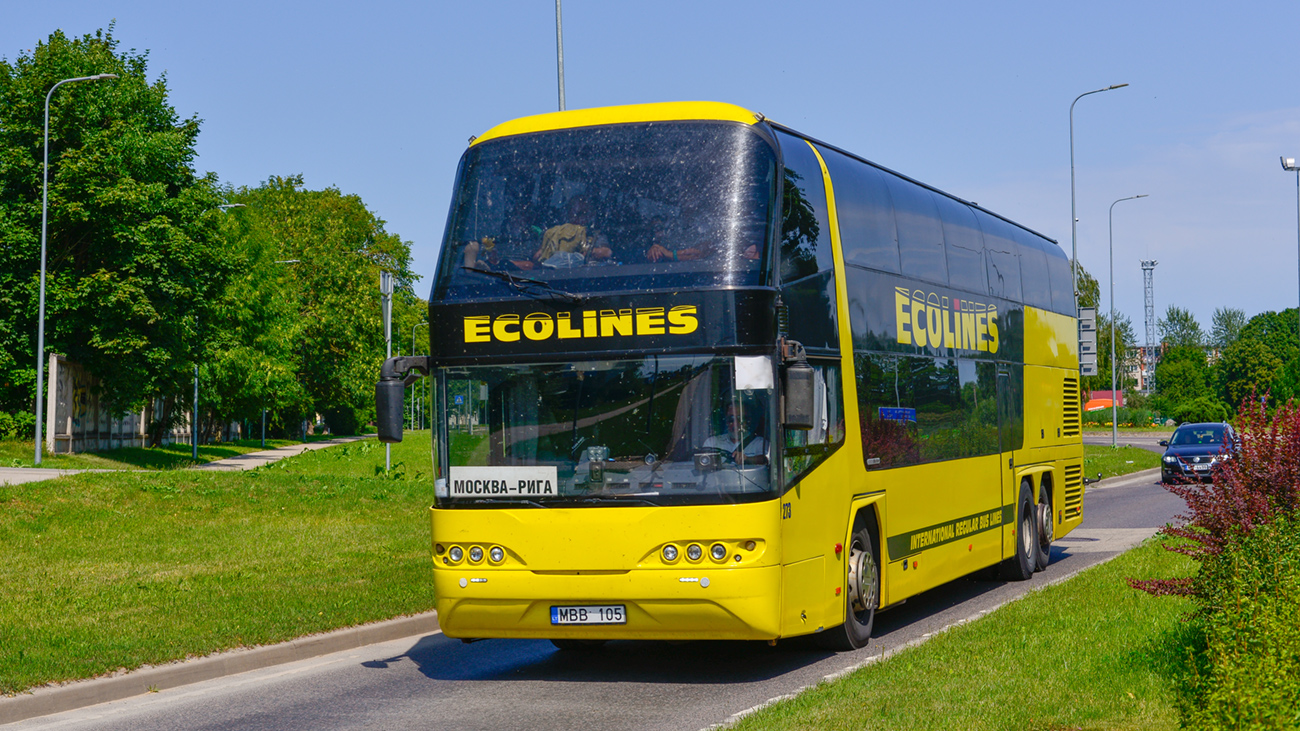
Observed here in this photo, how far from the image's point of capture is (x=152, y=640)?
1053 cm

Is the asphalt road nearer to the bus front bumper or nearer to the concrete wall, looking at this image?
the bus front bumper

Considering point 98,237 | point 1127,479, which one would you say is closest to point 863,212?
point 1127,479

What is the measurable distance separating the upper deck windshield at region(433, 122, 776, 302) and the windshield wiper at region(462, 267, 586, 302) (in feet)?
0.06

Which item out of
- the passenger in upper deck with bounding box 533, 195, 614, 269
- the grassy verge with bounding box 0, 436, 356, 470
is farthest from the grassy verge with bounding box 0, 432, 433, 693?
the grassy verge with bounding box 0, 436, 356, 470

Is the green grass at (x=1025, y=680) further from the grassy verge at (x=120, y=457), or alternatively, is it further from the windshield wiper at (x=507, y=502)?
the grassy verge at (x=120, y=457)

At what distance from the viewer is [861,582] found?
10.7 m

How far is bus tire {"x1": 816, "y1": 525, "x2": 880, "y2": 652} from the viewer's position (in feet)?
34.3

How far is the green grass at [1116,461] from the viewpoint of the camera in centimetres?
3928

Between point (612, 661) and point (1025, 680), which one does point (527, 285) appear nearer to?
point (612, 661)

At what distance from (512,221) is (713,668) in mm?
3701

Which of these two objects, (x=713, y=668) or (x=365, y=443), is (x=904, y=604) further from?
(x=365, y=443)

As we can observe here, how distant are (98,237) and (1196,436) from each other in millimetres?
34153

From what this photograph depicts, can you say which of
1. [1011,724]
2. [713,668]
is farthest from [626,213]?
[1011,724]

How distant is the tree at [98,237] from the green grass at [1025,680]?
1509 inches
